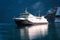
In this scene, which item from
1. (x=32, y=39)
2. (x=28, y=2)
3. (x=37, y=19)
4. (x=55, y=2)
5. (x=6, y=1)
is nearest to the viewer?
(x=32, y=39)

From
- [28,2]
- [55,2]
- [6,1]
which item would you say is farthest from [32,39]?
[6,1]

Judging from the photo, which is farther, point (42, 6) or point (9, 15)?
point (9, 15)

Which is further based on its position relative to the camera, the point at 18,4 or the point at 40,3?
the point at 18,4

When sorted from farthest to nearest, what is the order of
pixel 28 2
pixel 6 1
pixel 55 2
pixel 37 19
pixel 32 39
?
pixel 6 1 → pixel 28 2 → pixel 55 2 → pixel 37 19 → pixel 32 39

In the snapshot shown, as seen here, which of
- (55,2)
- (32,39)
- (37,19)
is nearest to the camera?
(32,39)

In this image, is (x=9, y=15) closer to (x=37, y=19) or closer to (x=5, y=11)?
(x=5, y=11)

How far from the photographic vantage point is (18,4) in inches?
6088

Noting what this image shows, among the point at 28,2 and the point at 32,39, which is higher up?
the point at 28,2

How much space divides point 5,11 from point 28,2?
15811 mm

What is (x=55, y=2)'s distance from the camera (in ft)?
452

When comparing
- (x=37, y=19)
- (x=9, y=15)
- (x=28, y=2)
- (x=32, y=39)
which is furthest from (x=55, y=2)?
(x=32, y=39)

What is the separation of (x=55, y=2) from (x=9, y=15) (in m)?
29.2

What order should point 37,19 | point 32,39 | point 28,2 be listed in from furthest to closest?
point 28,2
point 37,19
point 32,39

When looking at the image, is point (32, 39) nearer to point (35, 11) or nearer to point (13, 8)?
point (35, 11)
